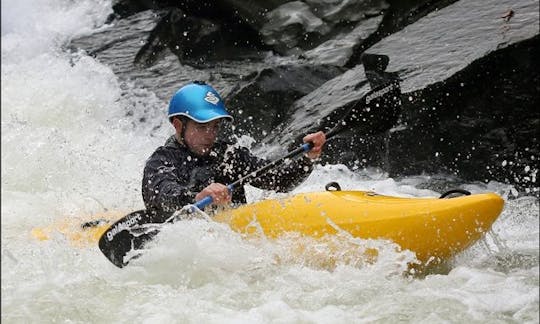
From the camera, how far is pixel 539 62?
18.4 feet

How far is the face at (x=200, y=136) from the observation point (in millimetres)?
4625

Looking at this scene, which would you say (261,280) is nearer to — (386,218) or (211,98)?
(386,218)

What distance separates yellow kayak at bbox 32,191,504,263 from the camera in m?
3.72

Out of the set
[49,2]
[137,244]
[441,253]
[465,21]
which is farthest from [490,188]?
[49,2]

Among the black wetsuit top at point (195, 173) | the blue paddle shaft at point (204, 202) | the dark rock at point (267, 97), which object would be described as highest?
the blue paddle shaft at point (204, 202)

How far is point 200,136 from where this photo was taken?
15.2 feet

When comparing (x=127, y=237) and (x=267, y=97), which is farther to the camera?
(x=267, y=97)

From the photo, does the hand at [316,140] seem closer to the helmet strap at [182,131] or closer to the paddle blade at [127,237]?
the helmet strap at [182,131]

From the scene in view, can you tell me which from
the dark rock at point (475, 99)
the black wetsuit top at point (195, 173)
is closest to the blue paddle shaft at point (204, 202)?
the black wetsuit top at point (195, 173)

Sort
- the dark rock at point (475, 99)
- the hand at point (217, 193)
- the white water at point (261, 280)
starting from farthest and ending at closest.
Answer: the dark rock at point (475, 99)
the hand at point (217, 193)
the white water at point (261, 280)

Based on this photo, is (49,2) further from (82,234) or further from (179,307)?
(179,307)

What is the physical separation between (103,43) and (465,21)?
6.91 m

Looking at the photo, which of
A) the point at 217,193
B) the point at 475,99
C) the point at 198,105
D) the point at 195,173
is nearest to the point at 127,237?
the point at 195,173

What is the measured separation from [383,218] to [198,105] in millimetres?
1481
